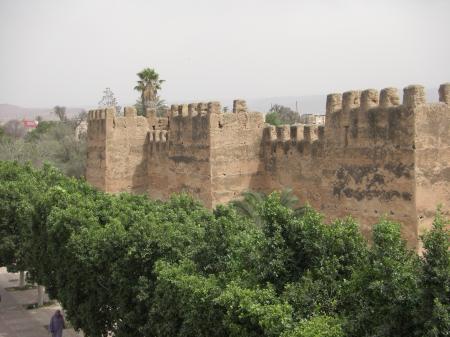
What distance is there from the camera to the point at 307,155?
84.8ft

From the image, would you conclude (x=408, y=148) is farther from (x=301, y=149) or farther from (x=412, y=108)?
(x=301, y=149)

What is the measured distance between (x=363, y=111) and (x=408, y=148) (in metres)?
2.34

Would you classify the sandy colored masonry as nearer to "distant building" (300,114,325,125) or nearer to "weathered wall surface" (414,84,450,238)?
"weathered wall surface" (414,84,450,238)

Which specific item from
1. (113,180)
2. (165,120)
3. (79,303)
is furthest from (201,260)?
(165,120)

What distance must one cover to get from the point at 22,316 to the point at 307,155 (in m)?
13.3

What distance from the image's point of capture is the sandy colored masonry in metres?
20.3

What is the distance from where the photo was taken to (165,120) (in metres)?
33.9

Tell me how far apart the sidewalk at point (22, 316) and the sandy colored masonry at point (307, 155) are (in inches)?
255

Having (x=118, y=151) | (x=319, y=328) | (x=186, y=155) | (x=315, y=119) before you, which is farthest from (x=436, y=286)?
(x=315, y=119)

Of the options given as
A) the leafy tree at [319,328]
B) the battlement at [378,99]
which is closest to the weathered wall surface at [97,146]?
the battlement at [378,99]

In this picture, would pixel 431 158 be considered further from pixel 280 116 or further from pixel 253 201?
pixel 280 116

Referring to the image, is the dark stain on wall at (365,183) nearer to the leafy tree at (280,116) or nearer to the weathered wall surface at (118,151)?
the weathered wall surface at (118,151)

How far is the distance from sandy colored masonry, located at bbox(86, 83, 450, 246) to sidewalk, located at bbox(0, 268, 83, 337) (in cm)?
648

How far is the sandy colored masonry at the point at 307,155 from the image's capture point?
20.3 meters
